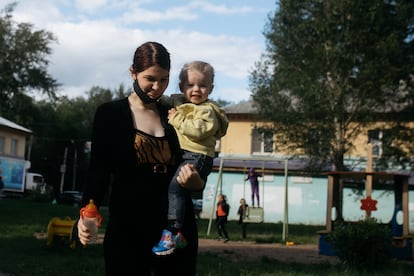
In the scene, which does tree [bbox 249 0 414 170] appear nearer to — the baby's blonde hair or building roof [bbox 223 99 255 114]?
building roof [bbox 223 99 255 114]

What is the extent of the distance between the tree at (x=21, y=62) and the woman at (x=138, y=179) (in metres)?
48.7

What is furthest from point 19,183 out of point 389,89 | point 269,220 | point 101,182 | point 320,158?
point 101,182

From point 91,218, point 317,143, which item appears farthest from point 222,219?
point 91,218

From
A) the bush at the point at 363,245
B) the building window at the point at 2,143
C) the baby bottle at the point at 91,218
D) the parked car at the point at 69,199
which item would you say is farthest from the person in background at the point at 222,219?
the building window at the point at 2,143

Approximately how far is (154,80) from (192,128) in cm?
29

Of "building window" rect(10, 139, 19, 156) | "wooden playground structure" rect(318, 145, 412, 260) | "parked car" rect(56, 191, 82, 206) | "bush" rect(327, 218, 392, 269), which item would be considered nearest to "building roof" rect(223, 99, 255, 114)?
"parked car" rect(56, 191, 82, 206)

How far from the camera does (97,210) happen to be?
2.79 meters

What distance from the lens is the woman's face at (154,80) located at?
9.42ft

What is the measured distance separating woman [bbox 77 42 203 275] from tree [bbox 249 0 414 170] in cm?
2314

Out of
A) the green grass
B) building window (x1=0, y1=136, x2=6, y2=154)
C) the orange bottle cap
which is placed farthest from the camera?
building window (x1=0, y1=136, x2=6, y2=154)

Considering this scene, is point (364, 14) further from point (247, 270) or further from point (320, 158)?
point (247, 270)

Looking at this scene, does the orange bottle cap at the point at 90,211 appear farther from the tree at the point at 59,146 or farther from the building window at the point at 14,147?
the tree at the point at 59,146

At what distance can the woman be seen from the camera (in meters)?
2.82

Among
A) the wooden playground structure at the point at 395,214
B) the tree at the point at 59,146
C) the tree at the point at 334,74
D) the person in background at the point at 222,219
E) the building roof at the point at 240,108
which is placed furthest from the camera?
the tree at the point at 59,146
